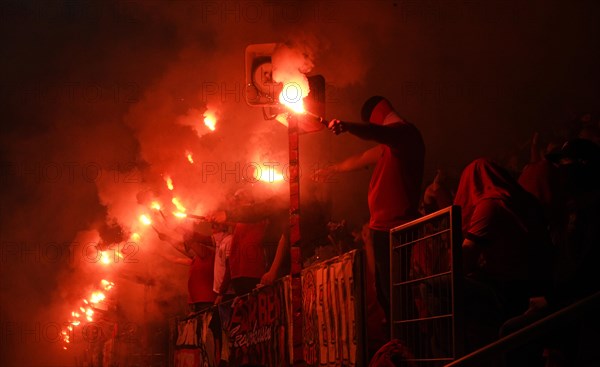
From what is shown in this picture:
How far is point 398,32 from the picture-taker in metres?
12.2

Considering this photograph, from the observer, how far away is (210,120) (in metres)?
16.1

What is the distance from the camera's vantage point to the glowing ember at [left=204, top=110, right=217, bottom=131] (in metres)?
16.0

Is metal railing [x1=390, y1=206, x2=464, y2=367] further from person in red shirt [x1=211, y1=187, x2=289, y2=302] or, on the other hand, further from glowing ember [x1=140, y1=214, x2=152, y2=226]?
glowing ember [x1=140, y1=214, x2=152, y2=226]

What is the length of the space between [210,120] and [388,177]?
18.4 feet

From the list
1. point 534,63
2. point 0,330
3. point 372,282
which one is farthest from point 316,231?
point 0,330

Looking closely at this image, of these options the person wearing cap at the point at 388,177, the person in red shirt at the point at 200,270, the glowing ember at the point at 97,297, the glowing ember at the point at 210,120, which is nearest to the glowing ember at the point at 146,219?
the person in red shirt at the point at 200,270

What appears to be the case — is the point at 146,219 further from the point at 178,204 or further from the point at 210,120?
the point at 210,120

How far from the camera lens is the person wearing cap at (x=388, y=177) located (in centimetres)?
1099

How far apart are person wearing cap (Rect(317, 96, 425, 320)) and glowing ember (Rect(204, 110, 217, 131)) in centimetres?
494

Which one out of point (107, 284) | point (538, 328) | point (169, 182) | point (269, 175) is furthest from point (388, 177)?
point (107, 284)

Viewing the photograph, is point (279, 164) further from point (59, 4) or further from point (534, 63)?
point (59, 4)

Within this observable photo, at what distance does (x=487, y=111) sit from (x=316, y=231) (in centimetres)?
345

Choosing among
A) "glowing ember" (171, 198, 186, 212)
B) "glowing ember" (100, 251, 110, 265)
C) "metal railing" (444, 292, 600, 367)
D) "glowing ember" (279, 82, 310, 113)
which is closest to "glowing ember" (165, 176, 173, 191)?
"glowing ember" (171, 198, 186, 212)

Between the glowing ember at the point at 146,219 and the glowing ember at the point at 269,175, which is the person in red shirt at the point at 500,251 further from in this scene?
the glowing ember at the point at 146,219
